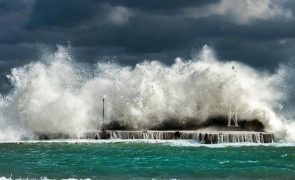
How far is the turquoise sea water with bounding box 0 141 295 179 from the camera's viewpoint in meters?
21.4

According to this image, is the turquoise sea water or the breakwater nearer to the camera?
the turquoise sea water

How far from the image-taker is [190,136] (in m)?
36.0

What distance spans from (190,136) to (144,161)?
11.0 meters

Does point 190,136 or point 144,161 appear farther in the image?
point 190,136

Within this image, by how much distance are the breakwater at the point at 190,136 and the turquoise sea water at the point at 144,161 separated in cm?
135

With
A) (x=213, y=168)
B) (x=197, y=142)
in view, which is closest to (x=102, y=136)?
(x=197, y=142)

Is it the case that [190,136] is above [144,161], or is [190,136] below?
above

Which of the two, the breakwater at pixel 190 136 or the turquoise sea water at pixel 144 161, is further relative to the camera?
the breakwater at pixel 190 136

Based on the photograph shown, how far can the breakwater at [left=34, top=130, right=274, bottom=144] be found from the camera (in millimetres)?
34312

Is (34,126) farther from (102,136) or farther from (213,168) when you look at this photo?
(213,168)

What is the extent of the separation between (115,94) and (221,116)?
772 centimetres

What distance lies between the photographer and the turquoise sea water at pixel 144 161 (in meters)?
21.4

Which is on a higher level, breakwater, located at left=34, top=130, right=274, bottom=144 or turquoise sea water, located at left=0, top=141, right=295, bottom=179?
breakwater, located at left=34, top=130, right=274, bottom=144

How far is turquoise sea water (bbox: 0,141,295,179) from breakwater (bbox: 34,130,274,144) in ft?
4.44
